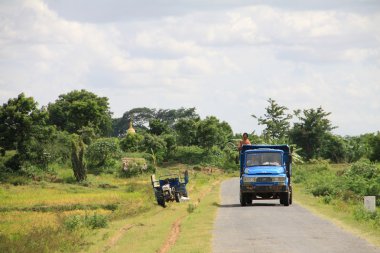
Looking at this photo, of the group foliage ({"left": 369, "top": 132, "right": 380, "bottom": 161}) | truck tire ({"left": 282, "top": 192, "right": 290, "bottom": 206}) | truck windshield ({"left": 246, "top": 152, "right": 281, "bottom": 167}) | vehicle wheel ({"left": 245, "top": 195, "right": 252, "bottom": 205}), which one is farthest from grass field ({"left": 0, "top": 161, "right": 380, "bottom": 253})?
foliage ({"left": 369, "top": 132, "right": 380, "bottom": 161})

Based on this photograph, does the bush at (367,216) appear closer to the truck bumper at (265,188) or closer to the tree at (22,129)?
the truck bumper at (265,188)

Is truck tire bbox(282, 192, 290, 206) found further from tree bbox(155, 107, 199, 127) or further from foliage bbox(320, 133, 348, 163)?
tree bbox(155, 107, 199, 127)

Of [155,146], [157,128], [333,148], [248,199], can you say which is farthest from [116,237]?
[333,148]

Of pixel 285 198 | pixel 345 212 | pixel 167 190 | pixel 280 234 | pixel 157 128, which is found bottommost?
pixel 280 234

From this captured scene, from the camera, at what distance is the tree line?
2569 inches

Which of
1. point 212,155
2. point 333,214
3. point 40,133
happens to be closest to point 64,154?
point 40,133

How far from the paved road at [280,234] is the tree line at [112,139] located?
34902 mm

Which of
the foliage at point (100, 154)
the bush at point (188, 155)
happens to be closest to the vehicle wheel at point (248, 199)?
the foliage at point (100, 154)

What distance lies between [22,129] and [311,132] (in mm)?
54738

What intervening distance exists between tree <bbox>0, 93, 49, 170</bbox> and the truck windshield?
32537mm

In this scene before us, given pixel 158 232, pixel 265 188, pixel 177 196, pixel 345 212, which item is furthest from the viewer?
pixel 177 196

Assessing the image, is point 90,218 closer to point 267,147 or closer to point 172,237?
point 172,237

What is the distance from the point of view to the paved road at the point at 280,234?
64.3 ft

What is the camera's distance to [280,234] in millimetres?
22828
